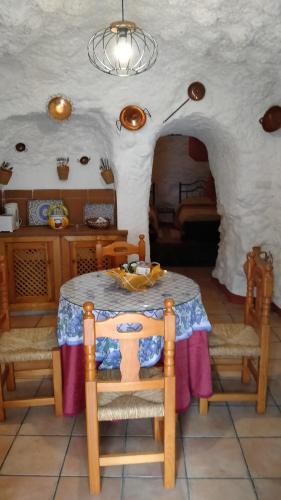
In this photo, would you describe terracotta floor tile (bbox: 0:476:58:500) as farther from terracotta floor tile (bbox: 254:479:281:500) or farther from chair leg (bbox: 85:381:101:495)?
terracotta floor tile (bbox: 254:479:281:500)

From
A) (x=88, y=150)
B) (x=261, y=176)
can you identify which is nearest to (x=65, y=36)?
(x=88, y=150)

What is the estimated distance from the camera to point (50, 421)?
267 cm

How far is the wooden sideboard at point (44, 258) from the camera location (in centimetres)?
A: 439

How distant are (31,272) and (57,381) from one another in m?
2.05

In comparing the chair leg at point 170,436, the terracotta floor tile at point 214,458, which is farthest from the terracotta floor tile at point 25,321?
the chair leg at point 170,436

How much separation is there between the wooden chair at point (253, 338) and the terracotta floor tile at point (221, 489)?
61 centimetres

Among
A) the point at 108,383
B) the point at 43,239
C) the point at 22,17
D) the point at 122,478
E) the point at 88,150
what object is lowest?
the point at 122,478

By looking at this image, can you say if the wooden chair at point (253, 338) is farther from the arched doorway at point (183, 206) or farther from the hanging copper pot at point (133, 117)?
the arched doorway at point (183, 206)

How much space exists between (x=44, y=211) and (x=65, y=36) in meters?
1.97

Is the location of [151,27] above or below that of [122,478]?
above

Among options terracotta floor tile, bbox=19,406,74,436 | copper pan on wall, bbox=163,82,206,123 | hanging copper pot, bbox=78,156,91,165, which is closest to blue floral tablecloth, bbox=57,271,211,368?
terracotta floor tile, bbox=19,406,74,436

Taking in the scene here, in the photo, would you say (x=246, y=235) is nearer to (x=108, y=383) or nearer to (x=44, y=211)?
(x=44, y=211)

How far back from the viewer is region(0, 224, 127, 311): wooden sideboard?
14.4 feet

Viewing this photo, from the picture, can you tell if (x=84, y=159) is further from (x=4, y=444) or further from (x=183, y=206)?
(x=183, y=206)
